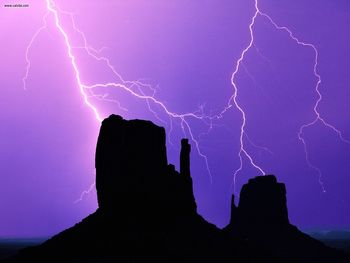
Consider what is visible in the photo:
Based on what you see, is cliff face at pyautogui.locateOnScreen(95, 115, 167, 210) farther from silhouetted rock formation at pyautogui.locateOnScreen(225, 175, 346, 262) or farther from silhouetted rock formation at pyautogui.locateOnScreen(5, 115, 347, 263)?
silhouetted rock formation at pyautogui.locateOnScreen(225, 175, 346, 262)

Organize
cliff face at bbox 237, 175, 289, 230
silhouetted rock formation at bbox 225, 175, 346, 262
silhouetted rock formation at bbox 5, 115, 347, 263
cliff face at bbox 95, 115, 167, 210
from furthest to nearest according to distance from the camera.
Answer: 1. cliff face at bbox 237, 175, 289, 230
2. silhouetted rock formation at bbox 225, 175, 346, 262
3. cliff face at bbox 95, 115, 167, 210
4. silhouetted rock formation at bbox 5, 115, 347, 263

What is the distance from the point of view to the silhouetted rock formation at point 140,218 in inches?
1444

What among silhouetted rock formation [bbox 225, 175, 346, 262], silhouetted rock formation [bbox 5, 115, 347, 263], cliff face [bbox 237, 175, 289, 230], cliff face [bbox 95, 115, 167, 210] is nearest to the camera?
silhouetted rock formation [bbox 5, 115, 347, 263]

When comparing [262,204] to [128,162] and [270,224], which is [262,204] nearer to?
[270,224]

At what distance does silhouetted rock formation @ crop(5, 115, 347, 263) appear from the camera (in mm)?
36688

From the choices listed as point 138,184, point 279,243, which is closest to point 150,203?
point 138,184

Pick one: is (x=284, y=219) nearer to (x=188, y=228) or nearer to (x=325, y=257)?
(x=325, y=257)

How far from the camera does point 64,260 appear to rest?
35.6 meters

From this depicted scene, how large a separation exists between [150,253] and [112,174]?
314 inches

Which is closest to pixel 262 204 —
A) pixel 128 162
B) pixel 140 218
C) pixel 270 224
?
pixel 270 224

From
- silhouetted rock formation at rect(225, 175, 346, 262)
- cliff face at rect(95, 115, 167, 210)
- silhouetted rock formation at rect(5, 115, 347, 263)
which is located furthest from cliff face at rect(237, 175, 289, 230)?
cliff face at rect(95, 115, 167, 210)

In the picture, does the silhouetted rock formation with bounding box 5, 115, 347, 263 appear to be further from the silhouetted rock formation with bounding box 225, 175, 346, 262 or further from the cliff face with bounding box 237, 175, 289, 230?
the cliff face with bounding box 237, 175, 289, 230

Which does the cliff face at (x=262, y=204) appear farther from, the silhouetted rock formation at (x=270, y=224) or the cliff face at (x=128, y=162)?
the cliff face at (x=128, y=162)

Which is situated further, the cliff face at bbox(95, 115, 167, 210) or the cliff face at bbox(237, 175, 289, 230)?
the cliff face at bbox(237, 175, 289, 230)
